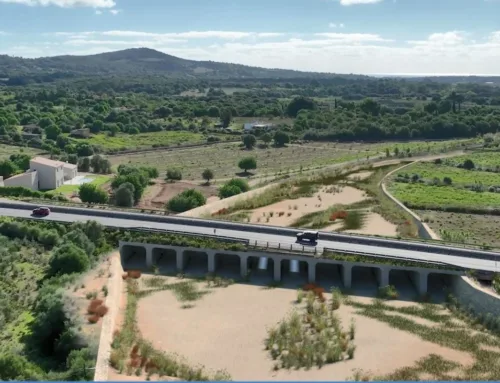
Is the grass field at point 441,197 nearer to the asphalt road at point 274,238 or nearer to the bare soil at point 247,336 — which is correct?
the asphalt road at point 274,238

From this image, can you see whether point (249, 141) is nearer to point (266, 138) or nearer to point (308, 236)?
point (266, 138)

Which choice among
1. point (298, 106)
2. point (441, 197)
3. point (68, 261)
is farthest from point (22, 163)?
point (298, 106)

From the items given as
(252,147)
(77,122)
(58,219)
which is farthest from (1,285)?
(77,122)

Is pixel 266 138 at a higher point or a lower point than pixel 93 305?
higher

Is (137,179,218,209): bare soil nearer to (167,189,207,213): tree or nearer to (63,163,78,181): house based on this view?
(167,189,207,213): tree

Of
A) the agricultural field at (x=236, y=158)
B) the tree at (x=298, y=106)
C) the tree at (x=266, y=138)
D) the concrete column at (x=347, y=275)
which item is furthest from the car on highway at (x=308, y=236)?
the tree at (x=298, y=106)

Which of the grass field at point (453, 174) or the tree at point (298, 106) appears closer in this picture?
the grass field at point (453, 174)

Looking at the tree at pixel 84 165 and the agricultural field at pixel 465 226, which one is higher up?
the tree at pixel 84 165
